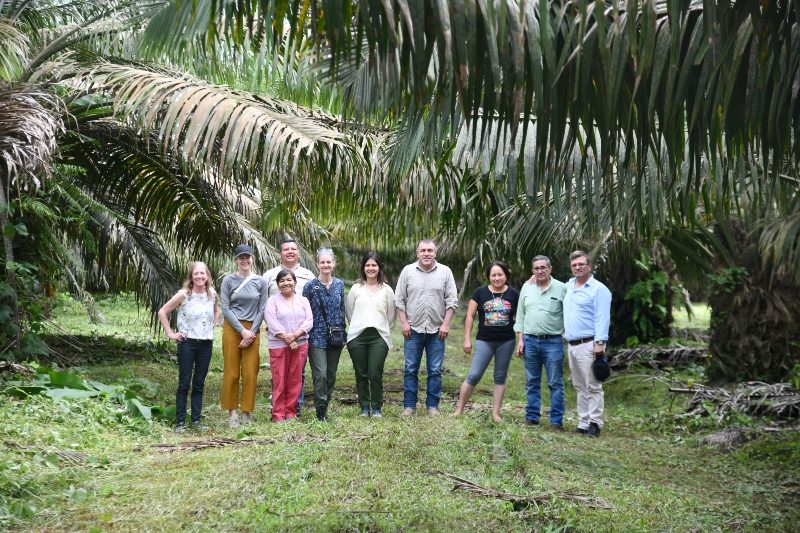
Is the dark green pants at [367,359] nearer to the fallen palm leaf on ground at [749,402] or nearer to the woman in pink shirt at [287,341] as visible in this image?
the woman in pink shirt at [287,341]

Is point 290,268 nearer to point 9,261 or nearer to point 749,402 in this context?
point 9,261

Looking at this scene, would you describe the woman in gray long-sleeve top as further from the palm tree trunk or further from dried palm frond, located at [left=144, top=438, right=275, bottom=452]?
the palm tree trunk

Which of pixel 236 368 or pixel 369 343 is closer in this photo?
pixel 236 368

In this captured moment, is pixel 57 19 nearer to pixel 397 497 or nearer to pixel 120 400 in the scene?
pixel 120 400

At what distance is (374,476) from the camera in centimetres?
605

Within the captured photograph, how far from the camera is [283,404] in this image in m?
8.94

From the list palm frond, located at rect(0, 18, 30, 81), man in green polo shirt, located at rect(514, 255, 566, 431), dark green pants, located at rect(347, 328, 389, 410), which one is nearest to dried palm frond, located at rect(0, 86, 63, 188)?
palm frond, located at rect(0, 18, 30, 81)

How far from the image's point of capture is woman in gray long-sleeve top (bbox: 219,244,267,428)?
8867 millimetres

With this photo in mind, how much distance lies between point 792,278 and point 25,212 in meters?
8.60

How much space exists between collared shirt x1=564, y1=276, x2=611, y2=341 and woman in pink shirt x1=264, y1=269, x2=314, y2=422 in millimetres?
2524

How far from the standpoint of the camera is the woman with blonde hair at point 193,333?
855 cm

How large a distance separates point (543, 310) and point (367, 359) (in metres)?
1.83

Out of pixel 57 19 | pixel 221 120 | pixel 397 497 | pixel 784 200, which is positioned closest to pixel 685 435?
pixel 784 200

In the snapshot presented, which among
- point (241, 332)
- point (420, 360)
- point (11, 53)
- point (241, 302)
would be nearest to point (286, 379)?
point (241, 332)
